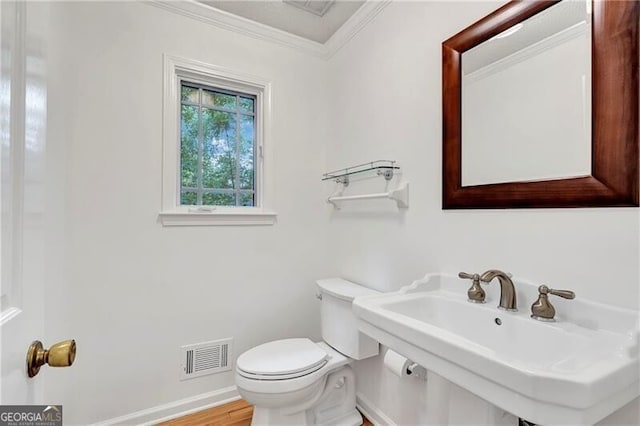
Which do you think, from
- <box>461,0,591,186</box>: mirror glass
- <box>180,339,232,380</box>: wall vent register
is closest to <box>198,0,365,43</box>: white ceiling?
<box>461,0,591,186</box>: mirror glass

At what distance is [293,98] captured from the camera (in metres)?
2.11

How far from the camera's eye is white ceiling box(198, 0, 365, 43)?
1.78 m

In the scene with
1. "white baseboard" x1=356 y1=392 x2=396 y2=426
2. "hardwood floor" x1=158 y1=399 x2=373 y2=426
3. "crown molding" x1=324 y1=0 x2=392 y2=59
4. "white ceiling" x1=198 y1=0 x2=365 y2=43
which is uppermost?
"white ceiling" x1=198 y1=0 x2=365 y2=43

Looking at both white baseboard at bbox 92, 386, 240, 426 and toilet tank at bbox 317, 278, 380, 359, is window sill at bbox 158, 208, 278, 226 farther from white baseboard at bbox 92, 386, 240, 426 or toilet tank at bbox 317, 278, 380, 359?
white baseboard at bbox 92, 386, 240, 426

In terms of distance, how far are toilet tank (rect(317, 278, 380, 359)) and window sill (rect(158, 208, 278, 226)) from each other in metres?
0.57

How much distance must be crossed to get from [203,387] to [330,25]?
2.38 metres

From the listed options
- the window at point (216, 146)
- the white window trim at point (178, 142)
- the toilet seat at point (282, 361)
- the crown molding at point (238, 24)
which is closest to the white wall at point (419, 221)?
the crown molding at point (238, 24)

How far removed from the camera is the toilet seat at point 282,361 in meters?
1.43

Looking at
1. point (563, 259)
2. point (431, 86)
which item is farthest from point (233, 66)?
point (563, 259)

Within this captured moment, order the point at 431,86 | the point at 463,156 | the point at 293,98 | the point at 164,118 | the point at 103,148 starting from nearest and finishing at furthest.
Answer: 1. the point at 463,156
2. the point at 431,86
3. the point at 103,148
4. the point at 164,118
5. the point at 293,98

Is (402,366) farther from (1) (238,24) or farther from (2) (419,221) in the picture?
(1) (238,24)

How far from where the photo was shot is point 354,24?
6.20 ft

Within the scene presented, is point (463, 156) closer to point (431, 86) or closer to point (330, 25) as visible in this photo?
point (431, 86)

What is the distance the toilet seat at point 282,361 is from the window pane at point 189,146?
41.6 inches
